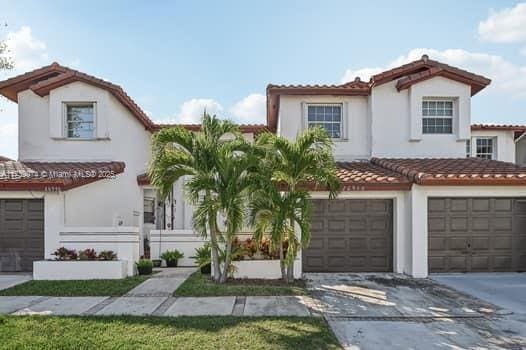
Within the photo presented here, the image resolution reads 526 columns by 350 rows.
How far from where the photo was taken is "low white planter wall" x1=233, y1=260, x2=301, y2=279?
35.3 feet

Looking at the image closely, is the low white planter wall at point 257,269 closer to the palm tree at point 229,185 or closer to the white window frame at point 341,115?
the palm tree at point 229,185

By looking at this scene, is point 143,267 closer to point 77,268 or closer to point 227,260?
point 77,268

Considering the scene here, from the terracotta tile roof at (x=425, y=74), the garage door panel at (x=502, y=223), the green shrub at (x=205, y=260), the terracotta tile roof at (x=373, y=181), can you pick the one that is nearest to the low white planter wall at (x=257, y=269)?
the green shrub at (x=205, y=260)

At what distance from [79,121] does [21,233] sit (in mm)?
4868

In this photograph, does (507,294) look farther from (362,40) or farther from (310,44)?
(310,44)

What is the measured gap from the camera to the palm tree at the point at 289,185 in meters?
9.64

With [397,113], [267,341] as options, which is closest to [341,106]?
[397,113]

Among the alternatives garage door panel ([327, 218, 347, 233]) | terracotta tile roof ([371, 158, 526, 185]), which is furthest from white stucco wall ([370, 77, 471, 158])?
garage door panel ([327, 218, 347, 233])

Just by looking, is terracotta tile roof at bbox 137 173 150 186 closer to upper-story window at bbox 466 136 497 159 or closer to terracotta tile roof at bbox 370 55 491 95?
terracotta tile roof at bbox 370 55 491 95

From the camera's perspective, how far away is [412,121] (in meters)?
13.9

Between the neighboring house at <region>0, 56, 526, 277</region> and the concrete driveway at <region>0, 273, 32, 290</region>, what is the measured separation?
0.43 m

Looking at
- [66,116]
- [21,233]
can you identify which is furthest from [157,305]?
[66,116]

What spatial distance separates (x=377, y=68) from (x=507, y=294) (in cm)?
937

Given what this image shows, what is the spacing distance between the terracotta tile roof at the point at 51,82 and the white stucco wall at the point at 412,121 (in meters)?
10.1
